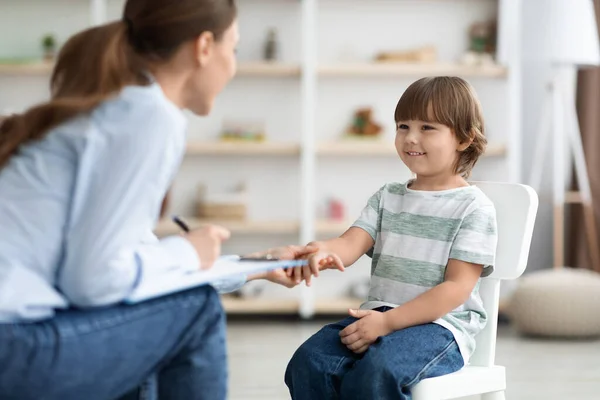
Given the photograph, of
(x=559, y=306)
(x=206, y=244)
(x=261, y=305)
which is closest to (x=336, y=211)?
(x=261, y=305)

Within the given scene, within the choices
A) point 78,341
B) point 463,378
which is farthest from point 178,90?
point 463,378

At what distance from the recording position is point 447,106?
5.71ft

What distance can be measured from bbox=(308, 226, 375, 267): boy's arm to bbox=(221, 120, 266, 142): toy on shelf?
8.80 feet

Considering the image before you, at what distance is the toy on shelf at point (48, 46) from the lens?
14.7ft

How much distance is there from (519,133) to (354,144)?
0.87 metres

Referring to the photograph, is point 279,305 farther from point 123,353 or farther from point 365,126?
point 123,353

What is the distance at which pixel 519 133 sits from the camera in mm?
4688

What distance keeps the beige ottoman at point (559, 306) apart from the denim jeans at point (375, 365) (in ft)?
7.63

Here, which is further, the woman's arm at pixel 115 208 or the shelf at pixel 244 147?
the shelf at pixel 244 147

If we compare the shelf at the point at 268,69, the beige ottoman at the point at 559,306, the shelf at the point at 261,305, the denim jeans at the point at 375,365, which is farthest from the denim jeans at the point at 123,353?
the shelf at the point at 268,69

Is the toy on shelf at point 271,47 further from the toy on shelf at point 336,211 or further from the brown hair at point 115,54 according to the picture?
the brown hair at point 115,54

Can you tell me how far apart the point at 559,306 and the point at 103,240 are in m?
2.93

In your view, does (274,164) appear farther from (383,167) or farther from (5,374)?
(5,374)

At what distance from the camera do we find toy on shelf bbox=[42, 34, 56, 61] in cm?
448
